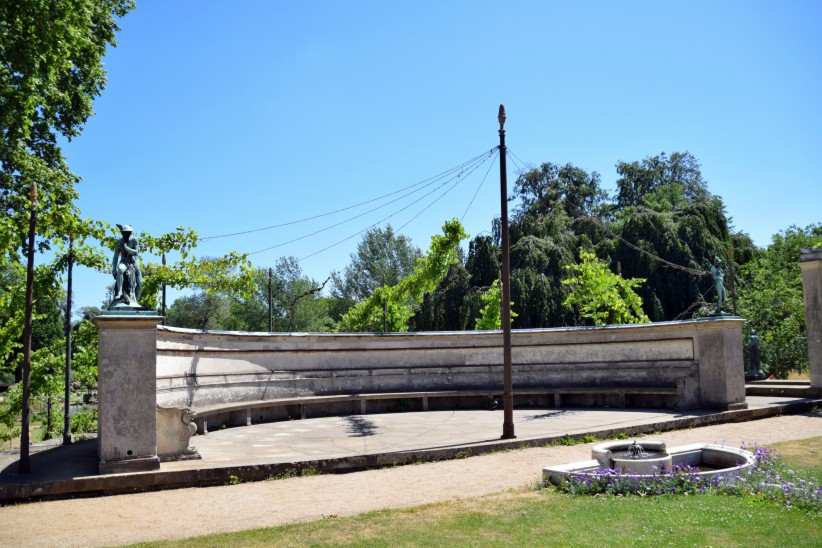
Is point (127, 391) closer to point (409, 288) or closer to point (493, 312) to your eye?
point (409, 288)

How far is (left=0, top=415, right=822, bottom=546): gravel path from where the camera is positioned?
7.60 metres

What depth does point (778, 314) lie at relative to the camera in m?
28.5

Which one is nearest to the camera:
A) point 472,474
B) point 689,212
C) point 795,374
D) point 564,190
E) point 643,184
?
point 472,474

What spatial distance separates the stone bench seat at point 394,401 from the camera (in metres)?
16.7

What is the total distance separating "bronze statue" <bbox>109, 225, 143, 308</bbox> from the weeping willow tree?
1553cm

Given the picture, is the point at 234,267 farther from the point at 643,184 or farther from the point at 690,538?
the point at 643,184

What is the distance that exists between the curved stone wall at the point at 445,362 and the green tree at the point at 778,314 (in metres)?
11.2

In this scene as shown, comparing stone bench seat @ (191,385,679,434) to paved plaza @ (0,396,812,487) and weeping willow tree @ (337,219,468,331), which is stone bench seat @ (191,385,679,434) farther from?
weeping willow tree @ (337,219,468,331)

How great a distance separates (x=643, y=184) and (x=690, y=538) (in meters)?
53.1

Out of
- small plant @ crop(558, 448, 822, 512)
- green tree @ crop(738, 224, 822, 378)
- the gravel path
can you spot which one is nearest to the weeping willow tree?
green tree @ crop(738, 224, 822, 378)

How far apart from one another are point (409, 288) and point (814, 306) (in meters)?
14.3

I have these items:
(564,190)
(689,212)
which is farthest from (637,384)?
(564,190)

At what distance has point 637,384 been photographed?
753 inches

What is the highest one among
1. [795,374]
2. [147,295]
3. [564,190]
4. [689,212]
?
[564,190]
